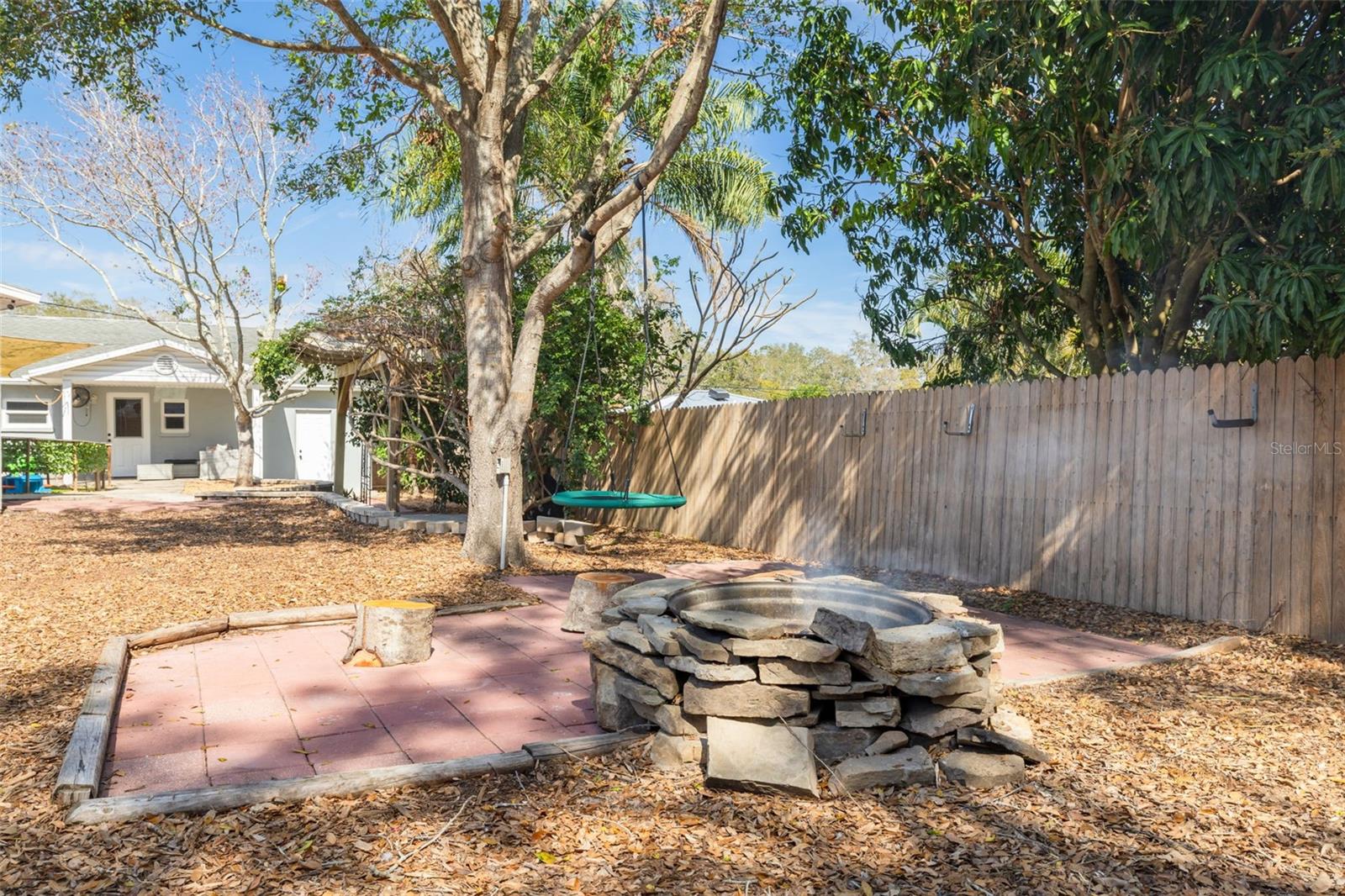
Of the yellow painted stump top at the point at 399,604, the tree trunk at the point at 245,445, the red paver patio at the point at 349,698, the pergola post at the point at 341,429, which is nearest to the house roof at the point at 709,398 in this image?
the pergola post at the point at 341,429

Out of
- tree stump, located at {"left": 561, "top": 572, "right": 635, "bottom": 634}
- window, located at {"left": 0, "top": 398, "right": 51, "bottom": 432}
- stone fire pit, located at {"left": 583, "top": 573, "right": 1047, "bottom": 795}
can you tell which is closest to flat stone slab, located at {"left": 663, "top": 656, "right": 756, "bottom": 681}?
stone fire pit, located at {"left": 583, "top": 573, "right": 1047, "bottom": 795}

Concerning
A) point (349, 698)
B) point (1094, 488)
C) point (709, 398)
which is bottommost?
point (349, 698)

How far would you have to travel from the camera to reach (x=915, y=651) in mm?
3352

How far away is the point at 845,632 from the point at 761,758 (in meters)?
0.55

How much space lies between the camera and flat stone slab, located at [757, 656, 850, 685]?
3.35 meters

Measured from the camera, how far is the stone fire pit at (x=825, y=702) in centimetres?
327

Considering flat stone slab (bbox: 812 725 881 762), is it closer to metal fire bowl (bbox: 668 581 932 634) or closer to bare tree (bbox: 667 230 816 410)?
metal fire bowl (bbox: 668 581 932 634)

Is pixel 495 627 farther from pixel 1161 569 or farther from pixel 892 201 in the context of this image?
pixel 892 201

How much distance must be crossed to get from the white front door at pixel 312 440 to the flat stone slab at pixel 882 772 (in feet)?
67.7

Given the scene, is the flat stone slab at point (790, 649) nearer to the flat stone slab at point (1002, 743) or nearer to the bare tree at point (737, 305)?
the flat stone slab at point (1002, 743)

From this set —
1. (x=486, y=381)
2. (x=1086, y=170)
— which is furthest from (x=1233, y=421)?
(x=486, y=381)

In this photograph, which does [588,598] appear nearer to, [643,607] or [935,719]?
[643,607]

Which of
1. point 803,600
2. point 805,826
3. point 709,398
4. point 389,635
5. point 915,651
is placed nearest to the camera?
point 805,826

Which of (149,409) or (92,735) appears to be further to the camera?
(149,409)
